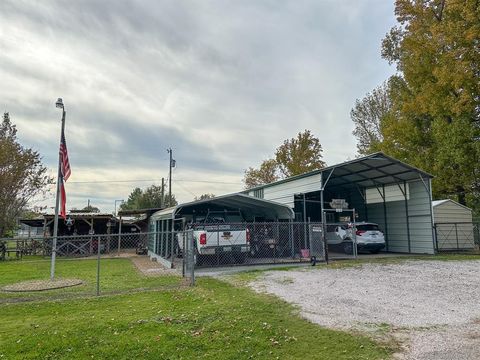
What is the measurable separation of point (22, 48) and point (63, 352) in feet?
28.9

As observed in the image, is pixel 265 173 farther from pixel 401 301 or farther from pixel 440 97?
pixel 401 301

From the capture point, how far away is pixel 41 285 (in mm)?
9656

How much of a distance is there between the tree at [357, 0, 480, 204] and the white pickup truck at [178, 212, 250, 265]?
48.9 feet

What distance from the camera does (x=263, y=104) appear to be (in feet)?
54.7

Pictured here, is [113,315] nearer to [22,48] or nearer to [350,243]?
[22,48]

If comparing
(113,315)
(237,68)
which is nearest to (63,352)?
(113,315)

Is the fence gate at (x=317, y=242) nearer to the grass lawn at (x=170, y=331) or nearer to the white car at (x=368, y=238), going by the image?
the white car at (x=368, y=238)

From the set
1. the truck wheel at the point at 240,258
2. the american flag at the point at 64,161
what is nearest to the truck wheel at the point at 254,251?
the truck wheel at the point at 240,258

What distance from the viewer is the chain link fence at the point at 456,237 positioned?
19625 millimetres

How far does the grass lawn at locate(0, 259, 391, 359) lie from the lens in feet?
15.1

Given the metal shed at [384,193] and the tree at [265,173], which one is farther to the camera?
the tree at [265,173]

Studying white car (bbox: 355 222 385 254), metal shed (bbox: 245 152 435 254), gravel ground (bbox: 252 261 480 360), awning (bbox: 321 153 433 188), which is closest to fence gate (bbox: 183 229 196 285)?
gravel ground (bbox: 252 261 480 360)

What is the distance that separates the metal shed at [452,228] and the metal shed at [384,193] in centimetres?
233

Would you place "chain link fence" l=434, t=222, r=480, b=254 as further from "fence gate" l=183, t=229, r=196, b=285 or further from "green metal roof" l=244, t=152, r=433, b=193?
"fence gate" l=183, t=229, r=196, b=285
